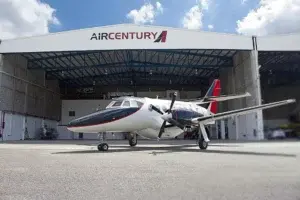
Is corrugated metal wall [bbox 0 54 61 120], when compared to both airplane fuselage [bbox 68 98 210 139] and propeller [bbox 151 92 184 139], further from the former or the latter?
propeller [bbox 151 92 184 139]

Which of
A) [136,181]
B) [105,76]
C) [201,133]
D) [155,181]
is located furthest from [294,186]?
[105,76]

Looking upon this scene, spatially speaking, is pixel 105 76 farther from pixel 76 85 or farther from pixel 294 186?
pixel 294 186

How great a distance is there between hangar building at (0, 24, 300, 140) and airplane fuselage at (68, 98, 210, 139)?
15297mm

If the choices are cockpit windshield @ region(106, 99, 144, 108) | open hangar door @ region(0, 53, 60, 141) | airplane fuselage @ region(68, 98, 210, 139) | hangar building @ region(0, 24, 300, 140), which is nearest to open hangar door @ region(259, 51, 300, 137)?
hangar building @ region(0, 24, 300, 140)

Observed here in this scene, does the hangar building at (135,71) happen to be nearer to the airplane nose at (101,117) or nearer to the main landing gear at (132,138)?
the main landing gear at (132,138)

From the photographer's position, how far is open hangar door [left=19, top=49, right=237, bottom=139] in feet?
141

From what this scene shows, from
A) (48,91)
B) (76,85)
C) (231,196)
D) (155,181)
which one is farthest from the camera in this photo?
(76,85)

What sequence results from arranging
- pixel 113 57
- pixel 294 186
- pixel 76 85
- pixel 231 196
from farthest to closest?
pixel 76 85 → pixel 113 57 → pixel 294 186 → pixel 231 196

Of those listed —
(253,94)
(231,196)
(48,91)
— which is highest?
(48,91)

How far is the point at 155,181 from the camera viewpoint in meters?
7.16

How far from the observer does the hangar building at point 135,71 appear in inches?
1336

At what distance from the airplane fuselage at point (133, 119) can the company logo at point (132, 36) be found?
15.0m

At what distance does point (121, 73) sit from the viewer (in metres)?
55.5

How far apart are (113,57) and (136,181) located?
127ft
